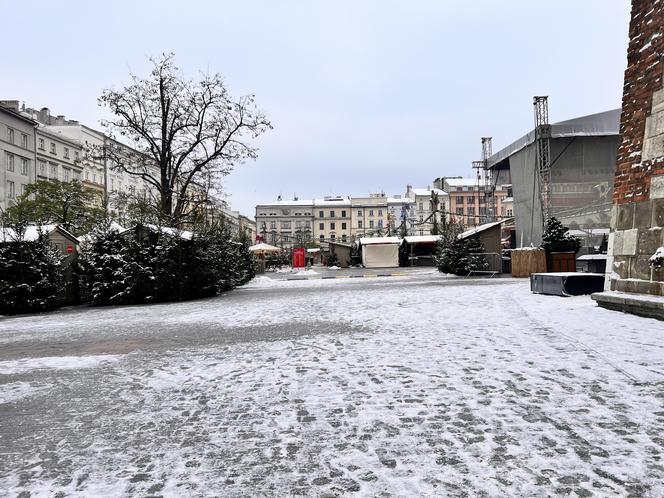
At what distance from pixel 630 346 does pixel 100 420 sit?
570cm

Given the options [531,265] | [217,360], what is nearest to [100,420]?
[217,360]

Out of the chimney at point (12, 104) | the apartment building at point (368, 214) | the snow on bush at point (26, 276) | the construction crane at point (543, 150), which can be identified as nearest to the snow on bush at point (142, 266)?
the snow on bush at point (26, 276)

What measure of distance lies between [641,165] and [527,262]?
44.8ft

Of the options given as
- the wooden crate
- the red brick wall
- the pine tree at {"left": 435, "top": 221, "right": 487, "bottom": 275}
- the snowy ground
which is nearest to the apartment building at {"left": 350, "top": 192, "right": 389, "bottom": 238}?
the pine tree at {"left": 435, "top": 221, "right": 487, "bottom": 275}

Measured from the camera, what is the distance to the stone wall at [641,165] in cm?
741

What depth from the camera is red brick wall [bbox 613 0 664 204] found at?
7574 mm

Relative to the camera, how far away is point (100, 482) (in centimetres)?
275

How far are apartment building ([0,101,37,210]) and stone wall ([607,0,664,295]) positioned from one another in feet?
170

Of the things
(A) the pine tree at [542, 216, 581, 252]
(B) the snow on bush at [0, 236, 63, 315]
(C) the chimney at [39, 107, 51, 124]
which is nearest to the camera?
(B) the snow on bush at [0, 236, 63, 315]

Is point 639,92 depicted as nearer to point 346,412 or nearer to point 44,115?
point 346,412

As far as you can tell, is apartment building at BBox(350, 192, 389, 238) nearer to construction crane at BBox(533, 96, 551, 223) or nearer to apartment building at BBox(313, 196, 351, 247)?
apartment building at BBox(313, 196, 351, 247)

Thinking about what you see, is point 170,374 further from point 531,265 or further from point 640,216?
point 531,265

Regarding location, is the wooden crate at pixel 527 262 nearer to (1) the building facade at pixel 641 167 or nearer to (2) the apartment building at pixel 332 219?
(1) the building facade at pixel 641 167

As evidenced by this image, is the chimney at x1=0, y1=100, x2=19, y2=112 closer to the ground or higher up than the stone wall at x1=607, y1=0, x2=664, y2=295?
higher up
